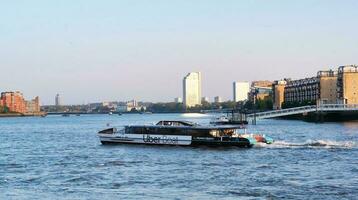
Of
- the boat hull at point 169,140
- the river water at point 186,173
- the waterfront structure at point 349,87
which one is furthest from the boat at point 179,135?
the waterfront structure at point 349,87

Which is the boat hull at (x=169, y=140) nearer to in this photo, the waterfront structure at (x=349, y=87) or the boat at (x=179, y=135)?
the boat at (x=179, y=135)

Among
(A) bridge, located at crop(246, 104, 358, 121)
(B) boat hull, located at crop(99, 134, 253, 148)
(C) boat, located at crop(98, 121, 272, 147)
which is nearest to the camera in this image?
(B) boat hull, located at crop(99, 134, 253, 148)

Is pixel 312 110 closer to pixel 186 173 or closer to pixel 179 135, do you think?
pixel 179 135

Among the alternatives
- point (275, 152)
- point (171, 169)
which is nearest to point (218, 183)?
point (171, 169)

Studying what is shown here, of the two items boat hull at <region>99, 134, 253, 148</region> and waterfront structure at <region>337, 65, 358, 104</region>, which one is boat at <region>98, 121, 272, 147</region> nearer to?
boat hull at <region>99, 134, 253, 148</region>

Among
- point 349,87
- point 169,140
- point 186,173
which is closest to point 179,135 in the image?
point 169,140

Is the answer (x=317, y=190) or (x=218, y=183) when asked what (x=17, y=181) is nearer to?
(x=218, y=183)

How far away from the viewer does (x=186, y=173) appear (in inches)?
1871

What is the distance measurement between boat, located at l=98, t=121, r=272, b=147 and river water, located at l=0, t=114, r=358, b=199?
6.18 feet

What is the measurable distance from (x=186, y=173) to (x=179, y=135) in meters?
26.7

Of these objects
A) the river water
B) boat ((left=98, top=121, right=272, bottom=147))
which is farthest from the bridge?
the river water

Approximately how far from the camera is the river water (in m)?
37.8

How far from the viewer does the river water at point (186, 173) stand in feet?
124

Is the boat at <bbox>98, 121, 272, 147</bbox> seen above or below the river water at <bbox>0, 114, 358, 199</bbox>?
above
